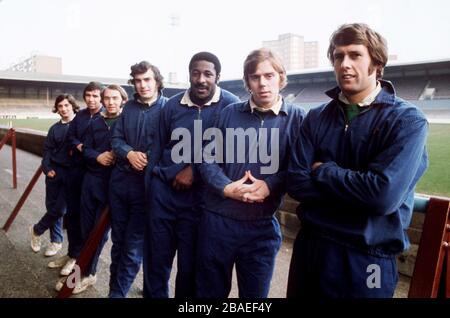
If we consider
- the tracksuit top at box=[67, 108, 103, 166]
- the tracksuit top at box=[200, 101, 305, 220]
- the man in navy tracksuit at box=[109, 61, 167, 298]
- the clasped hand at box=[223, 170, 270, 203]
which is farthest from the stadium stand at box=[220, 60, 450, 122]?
the clasped hand at box=[223, 170, 270, 203]

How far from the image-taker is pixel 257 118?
1.75 metres

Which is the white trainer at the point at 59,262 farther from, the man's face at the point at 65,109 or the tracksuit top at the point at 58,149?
the man's face at the point at 65,109

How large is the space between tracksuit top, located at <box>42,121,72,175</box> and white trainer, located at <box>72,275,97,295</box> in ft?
3.68

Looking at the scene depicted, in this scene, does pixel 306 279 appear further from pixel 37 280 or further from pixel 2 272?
pixel 2 272

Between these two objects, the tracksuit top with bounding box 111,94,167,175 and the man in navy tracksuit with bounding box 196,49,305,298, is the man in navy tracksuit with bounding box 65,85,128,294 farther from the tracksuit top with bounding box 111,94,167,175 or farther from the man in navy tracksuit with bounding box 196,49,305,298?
the man in navy tracksuit with bounding box 196,49,305,298

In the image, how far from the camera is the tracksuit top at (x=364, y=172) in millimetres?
1227

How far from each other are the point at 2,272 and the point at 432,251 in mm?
3133

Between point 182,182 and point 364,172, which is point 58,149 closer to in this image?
point 182,182

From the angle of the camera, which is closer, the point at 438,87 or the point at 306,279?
the point at 306,279

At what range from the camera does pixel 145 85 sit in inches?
94.0

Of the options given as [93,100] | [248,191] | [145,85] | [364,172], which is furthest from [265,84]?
[93,100]

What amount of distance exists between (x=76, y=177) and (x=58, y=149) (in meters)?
0.46
